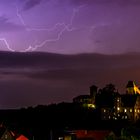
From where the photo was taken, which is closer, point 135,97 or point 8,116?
point 8,116

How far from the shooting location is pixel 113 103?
89312 millimetres

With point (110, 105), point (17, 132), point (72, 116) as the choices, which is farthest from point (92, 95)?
point (17, 132)

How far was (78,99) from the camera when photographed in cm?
9888

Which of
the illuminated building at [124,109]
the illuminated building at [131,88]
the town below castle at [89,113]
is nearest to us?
the town below castle at [89,113]

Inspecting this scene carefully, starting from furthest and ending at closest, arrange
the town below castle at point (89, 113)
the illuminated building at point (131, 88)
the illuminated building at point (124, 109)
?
1. the illuminated building at point (131, 88)
2. the illuminated building at point (124, 109)
3. the town below castle at point (89, 113)

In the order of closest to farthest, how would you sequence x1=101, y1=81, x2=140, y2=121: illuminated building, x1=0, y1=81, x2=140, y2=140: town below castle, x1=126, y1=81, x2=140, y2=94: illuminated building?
x1=0, y1=81, x2=140, y2=140: town below castle < x1=101, y1=81, x2=140, y2=121: illuminated building < x1=126, y1=81, x2=140, y2=94: illuminated building

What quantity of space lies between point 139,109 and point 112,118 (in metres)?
7.32

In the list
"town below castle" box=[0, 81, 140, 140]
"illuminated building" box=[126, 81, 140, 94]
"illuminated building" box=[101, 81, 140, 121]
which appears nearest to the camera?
"town below castle" box=[0, 81, 140, 140]

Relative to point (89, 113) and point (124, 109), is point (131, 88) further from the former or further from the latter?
point (89, 113)

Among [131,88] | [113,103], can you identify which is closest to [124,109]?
[113,103]

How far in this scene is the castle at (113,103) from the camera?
87.3 meters

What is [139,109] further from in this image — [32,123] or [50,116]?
[32,123]

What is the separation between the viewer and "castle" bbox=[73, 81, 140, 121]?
87312 mm

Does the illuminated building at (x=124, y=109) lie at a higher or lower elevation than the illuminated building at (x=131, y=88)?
lower
